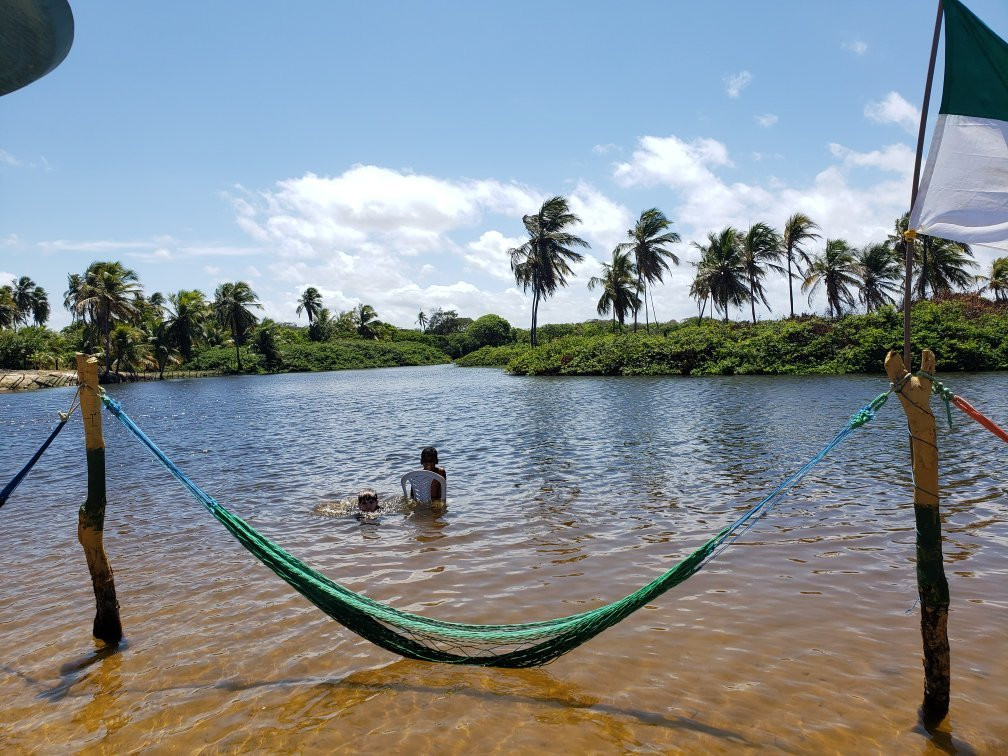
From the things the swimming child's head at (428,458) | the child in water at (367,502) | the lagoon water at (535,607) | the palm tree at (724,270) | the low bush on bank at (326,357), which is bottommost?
the lagoon water at (535,607)

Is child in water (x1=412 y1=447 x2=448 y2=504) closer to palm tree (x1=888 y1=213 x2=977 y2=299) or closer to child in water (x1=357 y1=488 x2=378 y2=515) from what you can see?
child in water (x1=357 y1=488 x2=378 y2=515)

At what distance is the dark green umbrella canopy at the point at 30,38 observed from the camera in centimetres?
126

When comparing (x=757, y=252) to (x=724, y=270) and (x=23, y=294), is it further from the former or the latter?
(x=23, y=294)

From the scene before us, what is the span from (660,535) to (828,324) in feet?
104

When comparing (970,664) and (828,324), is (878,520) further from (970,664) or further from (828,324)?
(828,324)

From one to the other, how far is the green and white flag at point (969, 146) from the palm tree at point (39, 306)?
308 feet

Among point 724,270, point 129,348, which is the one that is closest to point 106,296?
point 129,348

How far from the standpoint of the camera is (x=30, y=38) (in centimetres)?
133

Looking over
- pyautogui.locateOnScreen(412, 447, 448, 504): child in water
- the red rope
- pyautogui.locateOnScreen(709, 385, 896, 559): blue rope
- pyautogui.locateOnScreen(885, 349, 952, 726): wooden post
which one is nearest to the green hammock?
pyautogui.locateOnScreen(709, 385, 896, 559): blue rope

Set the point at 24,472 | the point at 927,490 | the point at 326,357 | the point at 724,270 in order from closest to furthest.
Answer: the point at 927,490 < the point at 24,472 < the point at 724,270 < the point at 326,357

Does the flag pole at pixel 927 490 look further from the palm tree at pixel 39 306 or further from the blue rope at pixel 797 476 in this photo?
the palm tree at pixel 39 306

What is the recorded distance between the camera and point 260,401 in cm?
3206

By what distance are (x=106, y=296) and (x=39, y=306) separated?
36351 mm

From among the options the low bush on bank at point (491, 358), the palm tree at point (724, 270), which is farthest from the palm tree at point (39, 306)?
the palm tree at point (724, 270)
